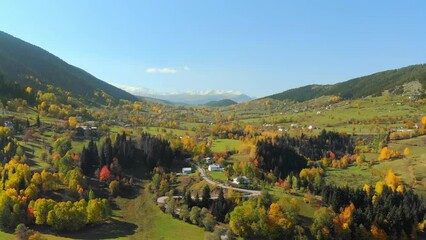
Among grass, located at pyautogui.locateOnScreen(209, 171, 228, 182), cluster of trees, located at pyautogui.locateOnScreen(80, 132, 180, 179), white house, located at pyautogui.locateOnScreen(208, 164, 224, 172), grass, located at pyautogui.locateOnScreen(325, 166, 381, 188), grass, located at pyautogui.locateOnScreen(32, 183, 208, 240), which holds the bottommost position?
grass, located at pyautogui.locateOnScreen(325, 166, 381, 188)

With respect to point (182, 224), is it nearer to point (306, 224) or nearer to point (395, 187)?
point (306, 224)

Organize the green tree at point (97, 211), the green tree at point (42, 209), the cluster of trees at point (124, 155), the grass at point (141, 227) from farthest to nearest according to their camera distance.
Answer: the cluster of trees at point (124, 155) → the green tree at point (97, 211) → the green tree at point (42, 209) → the grass at point (141, 227)

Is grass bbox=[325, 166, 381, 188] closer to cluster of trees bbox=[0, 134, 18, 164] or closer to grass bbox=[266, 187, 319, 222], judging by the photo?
grass bbox=[266, 187, 319, 222]

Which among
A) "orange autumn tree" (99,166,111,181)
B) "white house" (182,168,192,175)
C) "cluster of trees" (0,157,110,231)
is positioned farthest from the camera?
"white house" (182,168,192,175)

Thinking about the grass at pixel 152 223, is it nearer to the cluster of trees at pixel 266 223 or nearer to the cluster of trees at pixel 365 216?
the cluster of trees at pixel 266 223

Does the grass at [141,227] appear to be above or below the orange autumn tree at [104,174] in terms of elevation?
below

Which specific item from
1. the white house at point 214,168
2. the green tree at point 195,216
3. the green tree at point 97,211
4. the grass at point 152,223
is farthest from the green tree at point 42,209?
the white house at point 214,168

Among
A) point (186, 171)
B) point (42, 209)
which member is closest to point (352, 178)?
point (186, 171)

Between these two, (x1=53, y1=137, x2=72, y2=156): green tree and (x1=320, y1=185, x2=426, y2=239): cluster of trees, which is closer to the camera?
A: (x1=320, y1=185, x2=426, y2=239): cluster of trees

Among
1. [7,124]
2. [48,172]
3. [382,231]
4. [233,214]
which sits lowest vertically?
[382,231]

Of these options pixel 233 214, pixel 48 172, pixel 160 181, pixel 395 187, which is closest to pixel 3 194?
pixel 48 172

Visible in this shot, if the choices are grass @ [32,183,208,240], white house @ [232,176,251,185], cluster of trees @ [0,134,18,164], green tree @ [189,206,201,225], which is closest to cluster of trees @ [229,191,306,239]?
green tree @ [189,206,201,225]
